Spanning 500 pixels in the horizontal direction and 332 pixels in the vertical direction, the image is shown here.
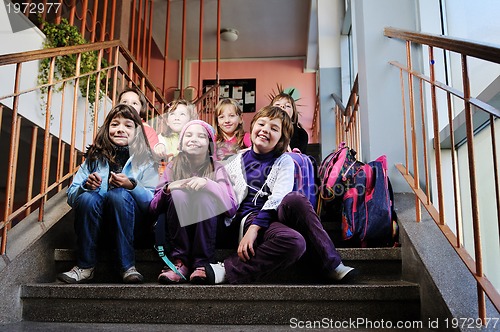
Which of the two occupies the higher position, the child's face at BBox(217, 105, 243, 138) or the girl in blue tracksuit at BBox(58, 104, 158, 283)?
the child's face at BBox(217, 105, 243, 138)

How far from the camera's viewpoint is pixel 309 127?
7406mm

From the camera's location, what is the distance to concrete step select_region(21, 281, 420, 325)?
150 cm

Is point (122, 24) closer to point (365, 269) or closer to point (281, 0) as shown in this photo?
point (281, 0)

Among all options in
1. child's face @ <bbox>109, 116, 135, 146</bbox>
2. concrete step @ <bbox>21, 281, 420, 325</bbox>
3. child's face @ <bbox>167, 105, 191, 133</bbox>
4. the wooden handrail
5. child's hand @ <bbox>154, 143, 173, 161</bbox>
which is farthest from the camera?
child's face @ <bbox>167, 105, 191, 133</bbox>

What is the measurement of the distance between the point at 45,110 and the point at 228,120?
1.34 meters

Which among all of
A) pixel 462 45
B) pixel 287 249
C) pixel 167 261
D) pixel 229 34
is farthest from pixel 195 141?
pixel 229 34

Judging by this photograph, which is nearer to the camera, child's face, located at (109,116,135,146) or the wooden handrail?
the wooden handrail

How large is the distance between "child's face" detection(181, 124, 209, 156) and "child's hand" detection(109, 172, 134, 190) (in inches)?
11.5

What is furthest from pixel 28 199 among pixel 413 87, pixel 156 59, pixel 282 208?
pixel 156 59

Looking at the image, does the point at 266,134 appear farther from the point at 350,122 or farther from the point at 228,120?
the point at 350,122

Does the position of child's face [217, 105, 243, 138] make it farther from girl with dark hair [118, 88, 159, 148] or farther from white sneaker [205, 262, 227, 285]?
white sneaker [205, 262, 227, 285]

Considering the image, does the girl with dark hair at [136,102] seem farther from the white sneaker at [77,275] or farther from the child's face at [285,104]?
the white sneaker at [77,275]

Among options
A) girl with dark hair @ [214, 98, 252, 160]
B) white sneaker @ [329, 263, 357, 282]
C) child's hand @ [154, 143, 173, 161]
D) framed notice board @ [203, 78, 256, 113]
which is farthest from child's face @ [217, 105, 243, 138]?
framed notice board @ [203, 78, 256, 113]

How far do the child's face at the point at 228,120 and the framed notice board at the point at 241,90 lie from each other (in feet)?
15.7
